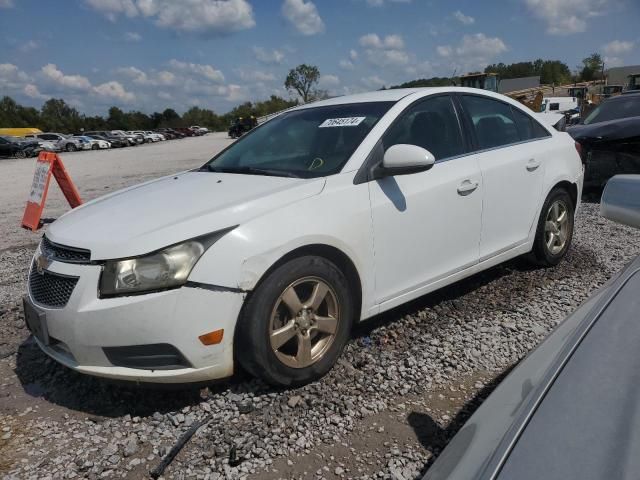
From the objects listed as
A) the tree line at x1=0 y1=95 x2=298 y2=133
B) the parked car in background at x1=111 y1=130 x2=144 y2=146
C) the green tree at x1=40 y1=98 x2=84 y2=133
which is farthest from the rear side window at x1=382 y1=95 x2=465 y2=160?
the green tree at x1=40 y1=98 x2=84 y2=133

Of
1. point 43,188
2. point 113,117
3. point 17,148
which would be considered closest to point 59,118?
point 113,117

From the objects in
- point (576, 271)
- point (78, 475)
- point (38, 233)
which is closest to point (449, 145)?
point (576, 271)

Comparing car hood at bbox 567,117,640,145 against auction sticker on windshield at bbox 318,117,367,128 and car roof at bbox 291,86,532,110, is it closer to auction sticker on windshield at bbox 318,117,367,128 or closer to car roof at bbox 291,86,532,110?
car roof at bbox 291,86,532,110

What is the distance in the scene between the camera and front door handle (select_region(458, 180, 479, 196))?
11.0 ft

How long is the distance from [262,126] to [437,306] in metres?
1.95

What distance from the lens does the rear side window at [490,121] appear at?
373 centimetres

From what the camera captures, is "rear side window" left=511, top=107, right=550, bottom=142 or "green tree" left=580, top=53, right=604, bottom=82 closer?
"rear side window" left=511, top=107, right=550, bottom=142

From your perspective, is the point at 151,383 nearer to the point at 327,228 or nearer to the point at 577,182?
the point at 327,228

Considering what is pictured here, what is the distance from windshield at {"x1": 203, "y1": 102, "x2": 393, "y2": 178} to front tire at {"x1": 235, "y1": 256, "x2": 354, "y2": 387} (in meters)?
0.64

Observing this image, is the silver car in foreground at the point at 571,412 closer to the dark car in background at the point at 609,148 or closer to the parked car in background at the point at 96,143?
the dark car in background at the point at 609,148

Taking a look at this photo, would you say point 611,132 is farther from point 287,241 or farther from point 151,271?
point 151,271

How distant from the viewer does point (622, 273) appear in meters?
1.60

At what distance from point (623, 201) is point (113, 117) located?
101419mm

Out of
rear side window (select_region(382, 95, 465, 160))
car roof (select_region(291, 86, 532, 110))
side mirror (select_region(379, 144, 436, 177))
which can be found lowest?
side mirror (select_region(379, 144, 436, 177))
